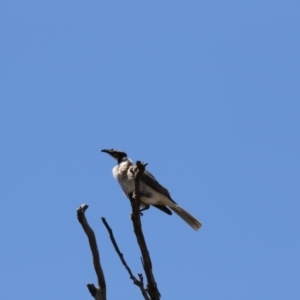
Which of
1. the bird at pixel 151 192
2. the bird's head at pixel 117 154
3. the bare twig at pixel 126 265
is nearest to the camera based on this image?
the bare twig at pixel 126 265

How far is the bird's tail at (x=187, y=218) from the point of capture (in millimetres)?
11672

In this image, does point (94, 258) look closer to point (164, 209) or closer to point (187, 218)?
point (187, 218)

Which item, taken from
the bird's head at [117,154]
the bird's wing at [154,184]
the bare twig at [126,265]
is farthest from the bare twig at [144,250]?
the bird's head at [117,154]

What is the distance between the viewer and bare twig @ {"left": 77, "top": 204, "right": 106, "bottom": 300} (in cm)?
414

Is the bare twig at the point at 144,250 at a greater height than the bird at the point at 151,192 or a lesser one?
lesser

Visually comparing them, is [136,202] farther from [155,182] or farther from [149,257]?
[155,182]

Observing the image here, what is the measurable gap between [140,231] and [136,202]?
64 cm

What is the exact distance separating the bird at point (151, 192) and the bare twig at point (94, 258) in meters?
6.79

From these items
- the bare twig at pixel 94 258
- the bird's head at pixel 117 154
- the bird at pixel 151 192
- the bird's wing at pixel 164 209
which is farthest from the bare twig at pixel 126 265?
the bird's head at pixel 117 154

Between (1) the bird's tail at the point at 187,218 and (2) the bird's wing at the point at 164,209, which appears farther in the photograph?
(2) the bird's wing at the point at 164,209

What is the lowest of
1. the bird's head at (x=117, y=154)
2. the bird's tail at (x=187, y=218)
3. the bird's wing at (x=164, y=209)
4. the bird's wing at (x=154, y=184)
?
the bird's tail at (x=187, y=218)

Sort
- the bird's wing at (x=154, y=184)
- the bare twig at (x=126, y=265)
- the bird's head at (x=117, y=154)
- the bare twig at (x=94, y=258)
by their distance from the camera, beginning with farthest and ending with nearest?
1. the bird's head at (x=117, y=154)
2. the bird's wing at (x=154, y=184)
3. the bare twig at (x=126, y=265)
4. the bare twig at (x=94, y=258)

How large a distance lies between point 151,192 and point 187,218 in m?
0.71

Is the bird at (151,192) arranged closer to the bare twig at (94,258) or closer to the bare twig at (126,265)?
the bare twig at (126,265)
